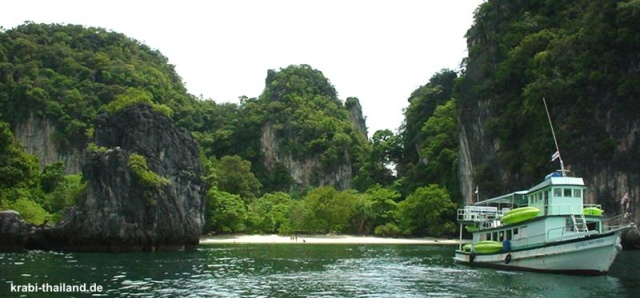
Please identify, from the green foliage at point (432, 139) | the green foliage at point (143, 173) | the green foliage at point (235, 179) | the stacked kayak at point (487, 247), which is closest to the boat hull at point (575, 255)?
the stacked kayak at point (487, 247)

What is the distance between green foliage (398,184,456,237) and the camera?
81125 millimetres

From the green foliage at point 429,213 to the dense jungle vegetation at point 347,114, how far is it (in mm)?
205

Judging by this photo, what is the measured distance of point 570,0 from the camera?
232 feet

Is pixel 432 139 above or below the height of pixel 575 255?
above

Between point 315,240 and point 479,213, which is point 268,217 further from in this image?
point 479,213

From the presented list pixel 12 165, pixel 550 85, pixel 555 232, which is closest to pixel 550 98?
pixel 550 85

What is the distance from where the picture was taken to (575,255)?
32312 millimetres

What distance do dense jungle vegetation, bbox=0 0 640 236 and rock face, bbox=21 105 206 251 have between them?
19.9ft

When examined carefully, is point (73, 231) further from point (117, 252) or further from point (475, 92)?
point (475, 92)

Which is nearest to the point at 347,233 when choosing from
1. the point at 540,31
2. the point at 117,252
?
the point at 540,31

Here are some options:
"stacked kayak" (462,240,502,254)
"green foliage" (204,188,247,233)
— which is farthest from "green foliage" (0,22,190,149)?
"stacked kayak" (462,240,502,254)

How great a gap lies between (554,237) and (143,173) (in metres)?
33.2

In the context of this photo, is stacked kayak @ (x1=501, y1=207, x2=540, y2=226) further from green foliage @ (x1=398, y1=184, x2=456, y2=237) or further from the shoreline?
green foliage @ (x1=398, y1=184, x2=456, y2=237)

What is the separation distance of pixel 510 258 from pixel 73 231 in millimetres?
33767
